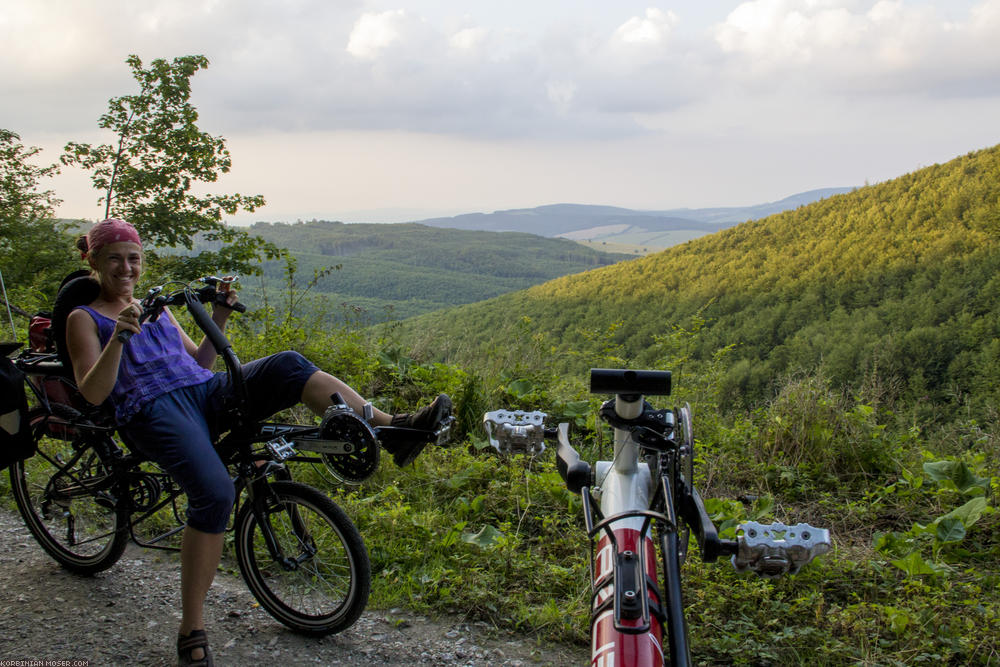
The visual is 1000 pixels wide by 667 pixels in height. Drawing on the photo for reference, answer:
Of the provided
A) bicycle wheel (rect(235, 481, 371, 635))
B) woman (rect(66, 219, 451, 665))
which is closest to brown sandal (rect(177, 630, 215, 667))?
woman (rect(66, 219, 451, 665))

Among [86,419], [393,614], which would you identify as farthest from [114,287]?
[393,614]

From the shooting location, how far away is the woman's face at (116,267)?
2965 mm

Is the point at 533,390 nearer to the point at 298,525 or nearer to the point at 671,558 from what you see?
the point at 298,525

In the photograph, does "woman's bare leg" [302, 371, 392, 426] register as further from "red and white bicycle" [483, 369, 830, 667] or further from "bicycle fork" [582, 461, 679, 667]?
"bicycle fork" [582, 461, 679, 667]

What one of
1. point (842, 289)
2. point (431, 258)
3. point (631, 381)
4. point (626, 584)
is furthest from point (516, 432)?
point (431, 258)

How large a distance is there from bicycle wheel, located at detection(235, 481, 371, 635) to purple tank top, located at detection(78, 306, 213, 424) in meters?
0.63

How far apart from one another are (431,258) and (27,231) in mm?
77733

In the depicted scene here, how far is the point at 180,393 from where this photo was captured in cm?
293

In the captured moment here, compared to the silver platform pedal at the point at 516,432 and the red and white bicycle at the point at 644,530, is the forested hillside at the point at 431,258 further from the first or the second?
the red and white bicycle at the point at 644,530

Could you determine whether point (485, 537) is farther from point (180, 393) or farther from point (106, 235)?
point (106, 235)

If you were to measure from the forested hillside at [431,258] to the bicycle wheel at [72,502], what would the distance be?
50.3 m

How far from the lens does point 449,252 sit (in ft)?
306

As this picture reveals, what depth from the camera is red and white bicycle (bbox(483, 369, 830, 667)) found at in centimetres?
132

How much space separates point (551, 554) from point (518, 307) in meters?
40.6
